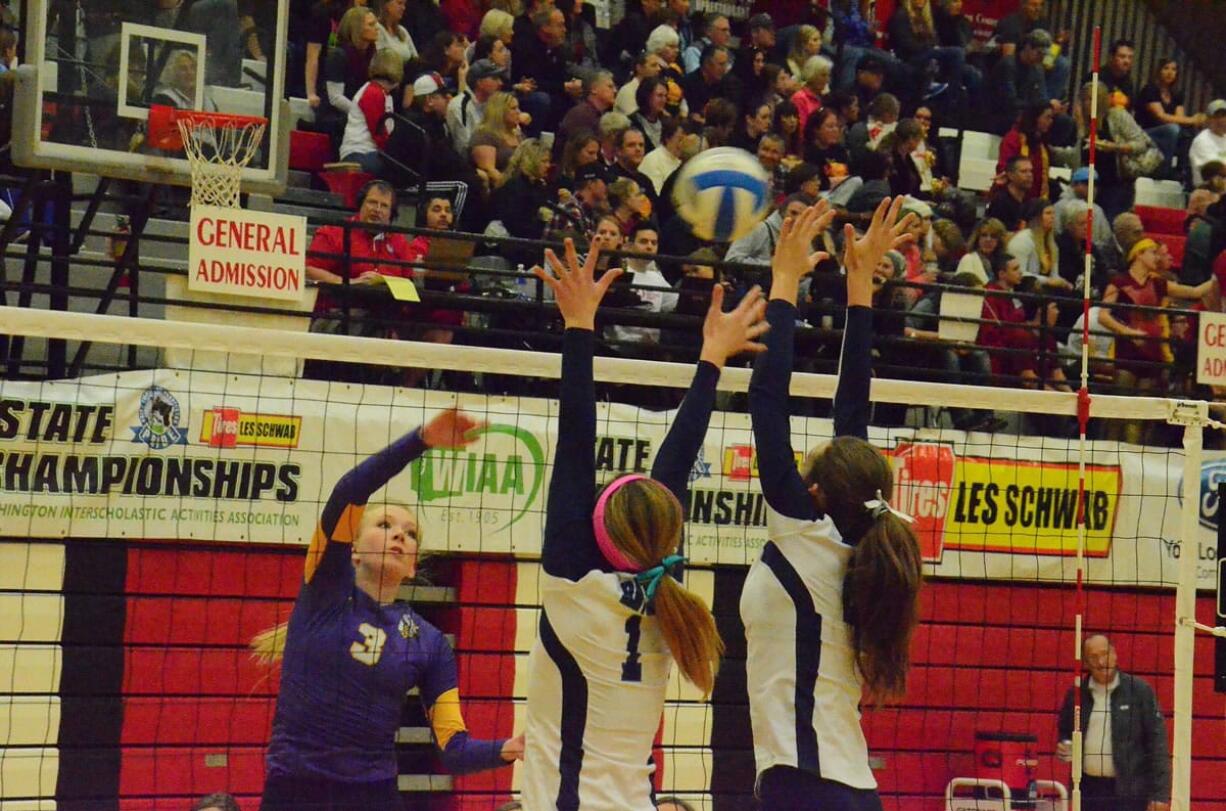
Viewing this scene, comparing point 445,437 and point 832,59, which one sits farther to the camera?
point 832,59

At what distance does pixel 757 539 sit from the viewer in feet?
31.0

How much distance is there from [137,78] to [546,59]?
4844mm

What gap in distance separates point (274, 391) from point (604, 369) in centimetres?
306

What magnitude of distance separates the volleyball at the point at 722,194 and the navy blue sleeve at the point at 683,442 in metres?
3.06

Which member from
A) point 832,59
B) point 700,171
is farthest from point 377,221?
point 832,59

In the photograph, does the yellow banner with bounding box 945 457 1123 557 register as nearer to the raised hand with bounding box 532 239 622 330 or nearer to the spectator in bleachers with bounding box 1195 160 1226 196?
the spectator in bleachers with bounding box 1195 160 1226 196

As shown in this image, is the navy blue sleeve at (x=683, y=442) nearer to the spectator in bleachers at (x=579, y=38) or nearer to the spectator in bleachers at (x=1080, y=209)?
the spectator in bleachers at (x=579, y=38)

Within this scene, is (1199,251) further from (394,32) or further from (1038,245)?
(394,32)

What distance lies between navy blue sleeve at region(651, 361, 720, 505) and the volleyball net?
356 cm

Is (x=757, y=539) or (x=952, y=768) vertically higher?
(x=757, y=539)

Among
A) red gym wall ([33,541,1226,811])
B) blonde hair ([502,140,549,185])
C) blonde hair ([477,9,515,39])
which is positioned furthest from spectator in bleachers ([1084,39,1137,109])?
blonde hair ([502,140,549,185])

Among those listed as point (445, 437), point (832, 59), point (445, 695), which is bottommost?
point (445, 695)

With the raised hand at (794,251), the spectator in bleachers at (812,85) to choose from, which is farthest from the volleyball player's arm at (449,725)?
the spectator in bleachers at (812,85)

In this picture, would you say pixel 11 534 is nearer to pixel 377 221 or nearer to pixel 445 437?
pixel 377 221
